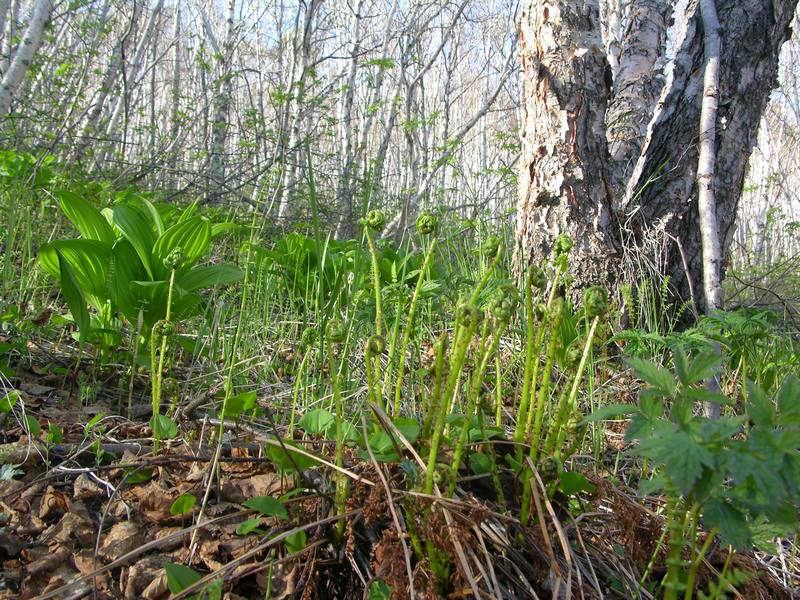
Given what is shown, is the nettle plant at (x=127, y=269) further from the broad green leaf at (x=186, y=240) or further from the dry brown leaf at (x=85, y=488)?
the dry brown leaf at (x=85, y=488)

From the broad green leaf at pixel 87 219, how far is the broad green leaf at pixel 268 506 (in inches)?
60.3

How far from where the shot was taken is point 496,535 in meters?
1.14

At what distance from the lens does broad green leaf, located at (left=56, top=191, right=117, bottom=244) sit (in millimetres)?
2199

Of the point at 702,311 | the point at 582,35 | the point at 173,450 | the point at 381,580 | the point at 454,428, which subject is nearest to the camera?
the point at 381,580

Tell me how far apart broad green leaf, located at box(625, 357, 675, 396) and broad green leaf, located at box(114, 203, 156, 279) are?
6.12 feet

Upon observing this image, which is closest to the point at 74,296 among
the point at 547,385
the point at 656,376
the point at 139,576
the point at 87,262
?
the point at 87,262

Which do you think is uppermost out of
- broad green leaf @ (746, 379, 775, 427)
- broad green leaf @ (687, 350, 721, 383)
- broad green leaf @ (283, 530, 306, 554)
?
broad green leaf @ (687, 350, 721, 383)

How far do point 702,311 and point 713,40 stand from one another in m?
1.31

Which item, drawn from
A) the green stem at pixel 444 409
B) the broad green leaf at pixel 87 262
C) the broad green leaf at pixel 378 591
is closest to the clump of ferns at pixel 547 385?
the green stem at pixel 444 409

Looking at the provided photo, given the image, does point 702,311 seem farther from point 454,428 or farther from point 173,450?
point 173,450

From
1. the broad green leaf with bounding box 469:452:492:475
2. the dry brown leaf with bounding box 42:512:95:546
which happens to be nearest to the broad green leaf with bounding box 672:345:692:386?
the broad green leaf with bounding box 469:452:492:475

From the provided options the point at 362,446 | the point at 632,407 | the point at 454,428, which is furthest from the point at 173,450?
the point at 632,407

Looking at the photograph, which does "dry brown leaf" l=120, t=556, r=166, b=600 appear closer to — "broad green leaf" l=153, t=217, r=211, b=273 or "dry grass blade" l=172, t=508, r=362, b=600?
"dry grass blade" l=172, t=508, r=362, b=600

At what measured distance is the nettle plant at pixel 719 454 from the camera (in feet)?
2.37
